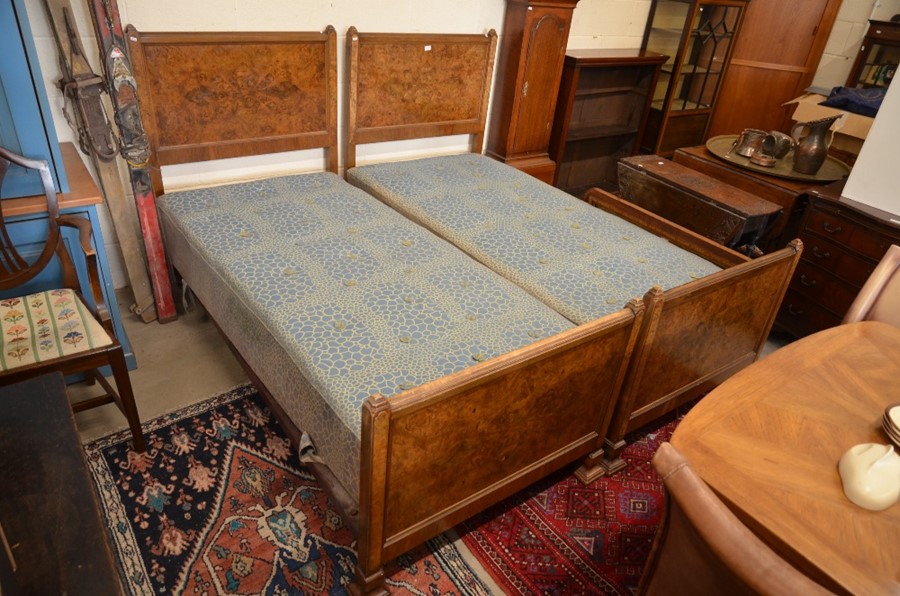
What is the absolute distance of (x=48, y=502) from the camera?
1.14 metres

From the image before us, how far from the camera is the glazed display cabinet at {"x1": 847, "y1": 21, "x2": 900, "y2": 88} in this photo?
13.6ft

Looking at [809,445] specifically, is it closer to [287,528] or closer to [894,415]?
[894,415]

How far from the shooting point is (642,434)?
2.33 metres

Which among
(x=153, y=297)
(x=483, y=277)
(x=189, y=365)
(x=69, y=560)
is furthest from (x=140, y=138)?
(x=69, y=560)

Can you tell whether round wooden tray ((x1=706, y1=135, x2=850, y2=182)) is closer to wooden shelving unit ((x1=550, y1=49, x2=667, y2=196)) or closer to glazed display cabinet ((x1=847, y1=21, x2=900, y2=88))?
wooden shelving unit ((x1=550, y1=49, x2=667, y2=196))

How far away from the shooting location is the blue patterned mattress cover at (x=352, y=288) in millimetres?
1664

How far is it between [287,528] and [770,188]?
2.70 m

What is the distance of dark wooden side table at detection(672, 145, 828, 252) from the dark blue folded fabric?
3.86ft

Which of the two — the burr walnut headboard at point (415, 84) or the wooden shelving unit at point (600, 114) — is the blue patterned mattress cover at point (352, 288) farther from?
the wooden shelving unit at point (600, 114)

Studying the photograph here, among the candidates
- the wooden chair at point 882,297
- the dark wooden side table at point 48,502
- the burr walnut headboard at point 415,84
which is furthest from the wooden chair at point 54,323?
the wooden chair at point 882,297

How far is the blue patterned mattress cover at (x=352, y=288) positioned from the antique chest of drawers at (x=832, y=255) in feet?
5.04

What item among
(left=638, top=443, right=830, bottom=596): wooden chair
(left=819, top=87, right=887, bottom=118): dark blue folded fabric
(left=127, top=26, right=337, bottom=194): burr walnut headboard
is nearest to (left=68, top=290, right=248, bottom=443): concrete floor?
(left=127, top=26, right=337, bottom=194): burr walnut headboard

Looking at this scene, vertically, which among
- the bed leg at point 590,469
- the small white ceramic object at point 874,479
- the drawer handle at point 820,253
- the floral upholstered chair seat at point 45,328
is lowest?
the bed leg at point 590,469

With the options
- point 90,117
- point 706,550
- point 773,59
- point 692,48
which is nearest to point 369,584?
point 706,550
